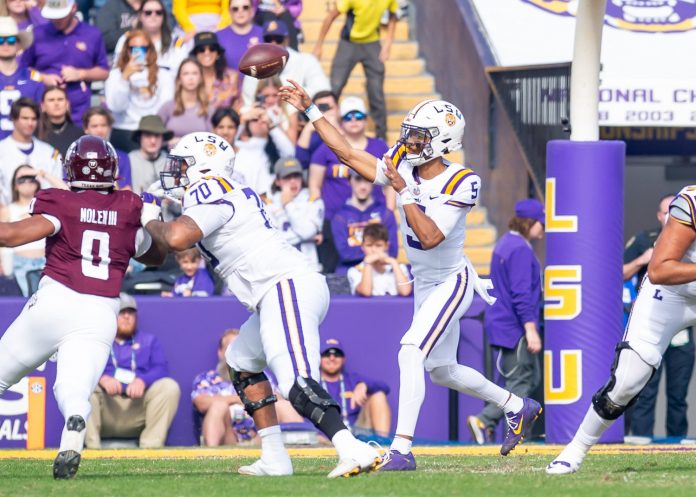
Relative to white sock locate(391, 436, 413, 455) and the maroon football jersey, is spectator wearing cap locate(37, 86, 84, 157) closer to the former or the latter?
the maroon football jersey

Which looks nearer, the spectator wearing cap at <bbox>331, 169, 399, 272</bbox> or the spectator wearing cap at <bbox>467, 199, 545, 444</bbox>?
the spectator wearing cap at <bbox>467, 199, 545, 444</bbox>

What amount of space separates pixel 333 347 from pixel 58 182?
2.81 metres

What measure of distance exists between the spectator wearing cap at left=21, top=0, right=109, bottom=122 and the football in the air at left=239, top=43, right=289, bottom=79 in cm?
560

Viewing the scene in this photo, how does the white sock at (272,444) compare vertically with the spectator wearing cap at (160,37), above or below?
below

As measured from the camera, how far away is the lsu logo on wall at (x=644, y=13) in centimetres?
1414

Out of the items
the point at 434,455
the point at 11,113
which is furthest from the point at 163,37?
the point at 434,455

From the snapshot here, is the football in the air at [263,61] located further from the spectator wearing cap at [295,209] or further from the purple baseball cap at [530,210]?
the spectator wearing cap at [295,209]

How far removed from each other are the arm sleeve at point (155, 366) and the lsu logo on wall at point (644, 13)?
Result: 16.3 feet

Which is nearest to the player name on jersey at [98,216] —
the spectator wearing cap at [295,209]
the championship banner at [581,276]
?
the championship banner at [581,276]

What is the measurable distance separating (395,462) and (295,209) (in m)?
5.03

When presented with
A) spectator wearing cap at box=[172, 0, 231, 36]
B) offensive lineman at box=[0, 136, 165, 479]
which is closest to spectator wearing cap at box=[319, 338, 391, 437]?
offensive lineman at box=[0, 136, 165, 479]

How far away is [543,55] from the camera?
13.8 meters

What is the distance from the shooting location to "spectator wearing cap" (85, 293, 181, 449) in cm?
1152

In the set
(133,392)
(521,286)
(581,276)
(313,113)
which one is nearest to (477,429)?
(521,286)
